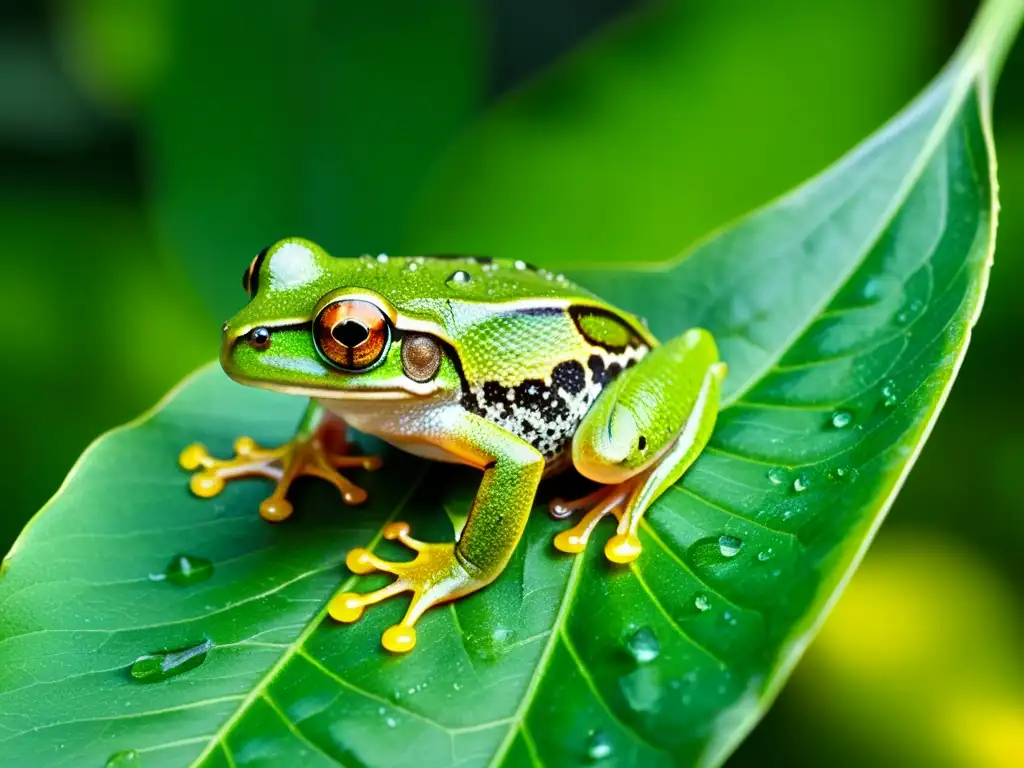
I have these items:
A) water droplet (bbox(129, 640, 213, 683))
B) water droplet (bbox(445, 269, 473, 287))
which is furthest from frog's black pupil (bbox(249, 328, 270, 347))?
water droplet (bbox(129, 640, 213, 683))

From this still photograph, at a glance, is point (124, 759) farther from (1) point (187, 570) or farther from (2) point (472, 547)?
(2) point (472, 547)

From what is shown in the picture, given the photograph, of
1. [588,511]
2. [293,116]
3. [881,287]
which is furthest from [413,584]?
[293,116]

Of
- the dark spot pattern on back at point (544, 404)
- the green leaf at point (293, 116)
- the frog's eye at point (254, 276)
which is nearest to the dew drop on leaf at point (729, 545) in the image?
the dark spot pattern on back at point (544, 404)

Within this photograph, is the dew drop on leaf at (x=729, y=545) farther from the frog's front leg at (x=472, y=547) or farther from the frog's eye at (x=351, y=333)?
the frog's eye at (x=351, y=333)

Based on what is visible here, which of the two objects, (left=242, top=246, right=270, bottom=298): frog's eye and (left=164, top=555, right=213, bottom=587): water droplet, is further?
(left=242, top=246, right=270, bottom=298): frog's eye

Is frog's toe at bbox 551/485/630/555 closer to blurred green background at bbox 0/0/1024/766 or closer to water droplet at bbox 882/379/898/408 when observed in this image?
water droplet at bbox 882/379/898/408
